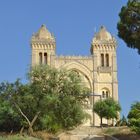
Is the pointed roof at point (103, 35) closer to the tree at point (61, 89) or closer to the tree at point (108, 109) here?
the tree at point (108, 109)

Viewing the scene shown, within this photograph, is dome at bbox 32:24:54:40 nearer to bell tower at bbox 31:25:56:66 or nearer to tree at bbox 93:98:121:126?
bell tower at bbox 31:25:56:66

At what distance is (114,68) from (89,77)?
195 inches

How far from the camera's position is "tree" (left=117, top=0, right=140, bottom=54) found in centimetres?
2772

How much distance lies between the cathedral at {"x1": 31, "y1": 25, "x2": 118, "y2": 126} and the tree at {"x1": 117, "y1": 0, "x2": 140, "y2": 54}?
52651 mm

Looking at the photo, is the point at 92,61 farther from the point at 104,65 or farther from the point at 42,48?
the point at 42,48

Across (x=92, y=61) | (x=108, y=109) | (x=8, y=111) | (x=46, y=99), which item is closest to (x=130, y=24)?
(x=46, y=99)

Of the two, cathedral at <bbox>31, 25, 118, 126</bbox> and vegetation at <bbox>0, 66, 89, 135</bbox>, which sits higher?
cathedral at <bbox>31, 25, 118, 126</bbox>

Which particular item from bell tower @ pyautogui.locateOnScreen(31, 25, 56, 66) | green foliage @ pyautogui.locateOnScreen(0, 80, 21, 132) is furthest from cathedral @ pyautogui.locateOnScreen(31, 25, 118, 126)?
green foliage @ pyautogui.locateOnScreen(0, 80, 21, 132)

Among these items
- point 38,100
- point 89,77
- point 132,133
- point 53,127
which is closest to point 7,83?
point 38,100

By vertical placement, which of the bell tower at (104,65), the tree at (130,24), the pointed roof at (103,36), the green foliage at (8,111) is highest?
the pointed roof at (103,36)

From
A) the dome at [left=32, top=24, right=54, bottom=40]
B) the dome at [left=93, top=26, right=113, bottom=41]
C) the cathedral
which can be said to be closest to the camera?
the cathedral

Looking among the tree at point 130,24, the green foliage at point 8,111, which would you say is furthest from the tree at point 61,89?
the tree at point 130,24

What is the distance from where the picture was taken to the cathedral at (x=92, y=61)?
275 ft

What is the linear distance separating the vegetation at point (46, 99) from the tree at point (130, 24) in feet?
24.2
